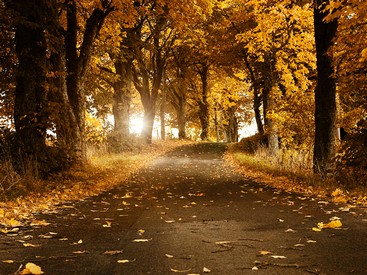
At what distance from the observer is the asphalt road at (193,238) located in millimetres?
4234

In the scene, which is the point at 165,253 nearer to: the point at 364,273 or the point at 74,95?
the point at 364,273

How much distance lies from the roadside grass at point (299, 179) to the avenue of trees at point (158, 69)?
2.70 ft

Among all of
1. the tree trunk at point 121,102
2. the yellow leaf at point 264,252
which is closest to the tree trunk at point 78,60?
the tree trunk at point 121,102

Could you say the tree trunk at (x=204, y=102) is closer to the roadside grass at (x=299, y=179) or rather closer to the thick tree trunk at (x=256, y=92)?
the thick tree trunk at (x=256, y=92)

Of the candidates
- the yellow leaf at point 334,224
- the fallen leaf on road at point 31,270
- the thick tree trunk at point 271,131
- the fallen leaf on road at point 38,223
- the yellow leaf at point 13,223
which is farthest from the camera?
the thick tree trunk at point 271,131

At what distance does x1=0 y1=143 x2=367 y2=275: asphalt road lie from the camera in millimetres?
4234

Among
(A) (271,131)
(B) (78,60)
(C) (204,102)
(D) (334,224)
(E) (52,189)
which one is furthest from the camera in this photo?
(C) (204,102)

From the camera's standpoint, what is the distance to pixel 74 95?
53.2 ft

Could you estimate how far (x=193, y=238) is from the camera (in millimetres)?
5543

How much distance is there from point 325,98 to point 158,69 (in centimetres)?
2012

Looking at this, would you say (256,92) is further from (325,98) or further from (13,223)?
(13,223)

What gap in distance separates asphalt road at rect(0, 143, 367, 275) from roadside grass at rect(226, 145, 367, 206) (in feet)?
2.34

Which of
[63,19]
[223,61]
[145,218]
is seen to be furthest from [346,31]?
[223,61]

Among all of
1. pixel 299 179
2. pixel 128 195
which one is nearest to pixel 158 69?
pixel 299 179
